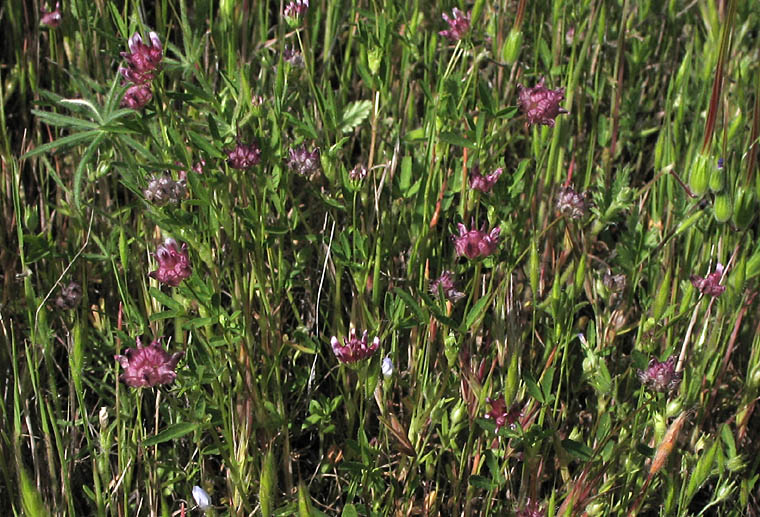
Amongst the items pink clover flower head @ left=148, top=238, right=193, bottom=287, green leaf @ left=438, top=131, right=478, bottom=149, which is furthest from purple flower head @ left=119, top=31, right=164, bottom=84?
green leaf @ left=438, top=131, right=478, bottom=149

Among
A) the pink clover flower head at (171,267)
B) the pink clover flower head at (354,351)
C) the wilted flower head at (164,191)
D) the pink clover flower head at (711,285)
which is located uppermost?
the wilted flower head at (164,191)

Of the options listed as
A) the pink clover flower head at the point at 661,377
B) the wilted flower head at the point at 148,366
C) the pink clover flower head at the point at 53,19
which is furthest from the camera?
the pink clover flower head at the point at 53,19

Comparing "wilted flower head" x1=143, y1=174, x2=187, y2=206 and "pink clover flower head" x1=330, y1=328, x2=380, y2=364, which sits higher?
"wilted flower head" x1=143, y1=174, x2=187, y2=206

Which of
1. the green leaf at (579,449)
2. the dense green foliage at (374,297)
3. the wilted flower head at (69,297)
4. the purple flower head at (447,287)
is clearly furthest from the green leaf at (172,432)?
the green leaf at (579,449)

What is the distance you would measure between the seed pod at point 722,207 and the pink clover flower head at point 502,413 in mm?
478

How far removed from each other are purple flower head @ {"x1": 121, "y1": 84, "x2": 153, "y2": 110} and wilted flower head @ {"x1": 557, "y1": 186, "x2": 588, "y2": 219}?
76 cm

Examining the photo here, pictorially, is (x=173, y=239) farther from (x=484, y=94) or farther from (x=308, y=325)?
(x=484, y=94)

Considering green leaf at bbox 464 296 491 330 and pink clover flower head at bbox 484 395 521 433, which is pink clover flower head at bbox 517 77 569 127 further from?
pink clover flower head at bbox 484 395 521 433

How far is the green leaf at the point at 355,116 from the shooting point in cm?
167

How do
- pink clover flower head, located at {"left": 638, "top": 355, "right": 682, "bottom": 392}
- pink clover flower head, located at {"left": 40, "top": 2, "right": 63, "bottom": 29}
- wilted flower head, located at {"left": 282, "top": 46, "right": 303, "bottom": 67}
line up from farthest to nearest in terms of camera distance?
pink clover flower head, located at {"left": 40, "top": 2, "right": 63, "bottom": 29}
wilted flower head, located at {"left": 282, "top": 46, "right": 303, "bottom": 67}
pink clover flower head, located at {"left": 638, "top": 355, "right": 682, "bottom": 392}

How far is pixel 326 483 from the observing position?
Answer: 5.55 feet

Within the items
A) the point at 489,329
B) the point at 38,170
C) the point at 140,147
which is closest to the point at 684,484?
the point at 489,329

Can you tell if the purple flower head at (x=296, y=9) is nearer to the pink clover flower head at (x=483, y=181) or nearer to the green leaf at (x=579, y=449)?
the pink clover flower head at (x=483, y=181)

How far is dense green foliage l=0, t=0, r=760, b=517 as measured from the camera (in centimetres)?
140
